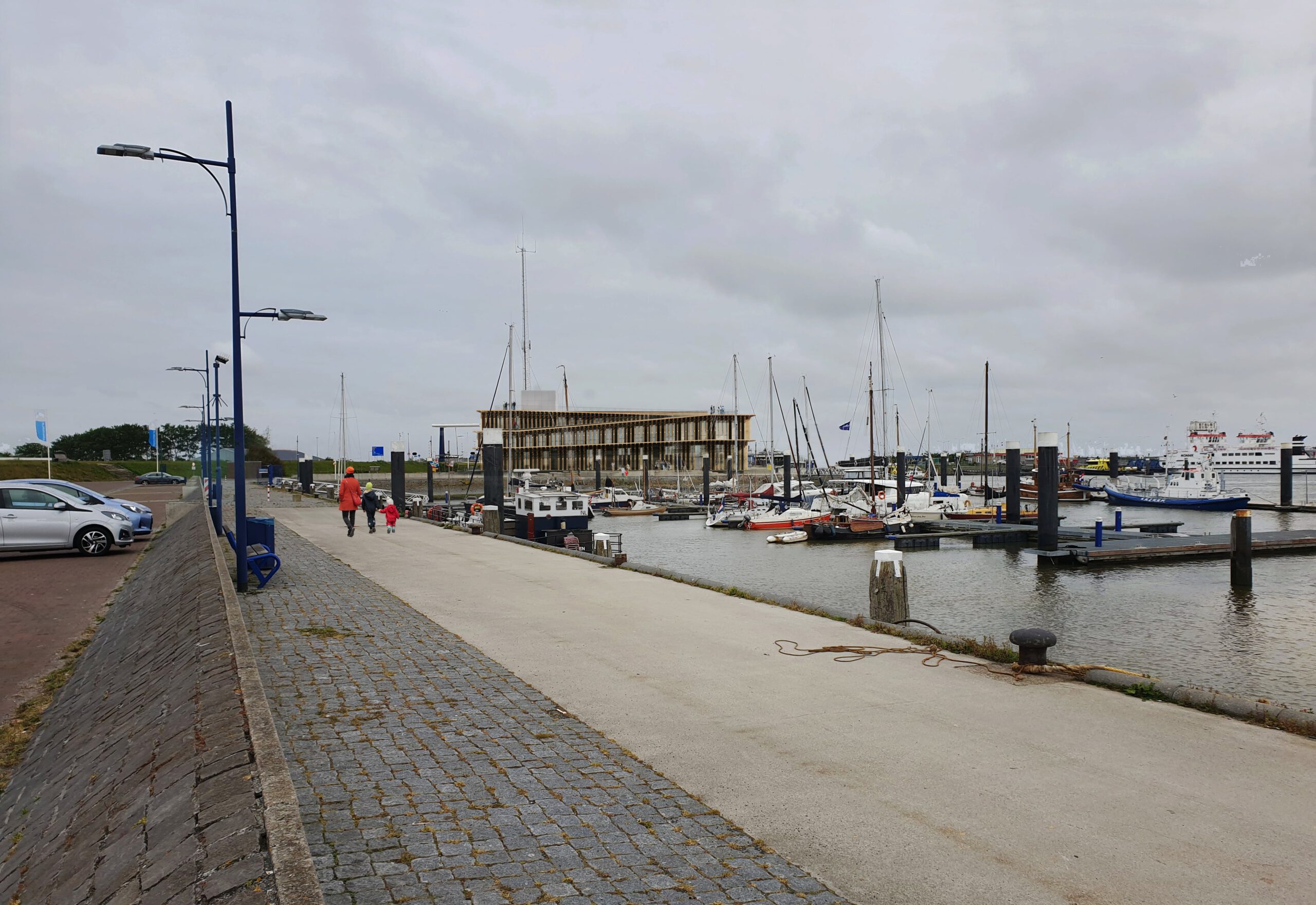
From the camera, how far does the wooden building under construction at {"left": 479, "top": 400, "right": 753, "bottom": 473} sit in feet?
358

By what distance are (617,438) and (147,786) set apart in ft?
378

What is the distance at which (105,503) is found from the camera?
938 inches

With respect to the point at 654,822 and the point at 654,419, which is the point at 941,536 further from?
the point at 654,419

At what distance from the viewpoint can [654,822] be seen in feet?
A: 15.8

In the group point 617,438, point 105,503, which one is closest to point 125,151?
point 105,503

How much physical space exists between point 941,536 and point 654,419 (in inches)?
3125

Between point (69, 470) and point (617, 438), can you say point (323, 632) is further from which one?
point (617, 438)

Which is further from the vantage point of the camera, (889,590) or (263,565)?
(263,565)

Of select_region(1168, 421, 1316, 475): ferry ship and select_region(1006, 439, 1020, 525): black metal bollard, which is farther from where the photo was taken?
select_region(1168, 421, 1316, 475): ferry ship

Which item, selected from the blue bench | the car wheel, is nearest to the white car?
the car wheel

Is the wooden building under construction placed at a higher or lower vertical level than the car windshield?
higher

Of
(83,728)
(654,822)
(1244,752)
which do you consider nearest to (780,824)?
(654,822)

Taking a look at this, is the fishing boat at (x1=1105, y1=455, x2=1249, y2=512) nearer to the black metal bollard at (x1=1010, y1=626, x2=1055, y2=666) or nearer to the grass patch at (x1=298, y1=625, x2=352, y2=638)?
the black metal bollard at (x1=1010, y1=626, x2=1055, y2=666)

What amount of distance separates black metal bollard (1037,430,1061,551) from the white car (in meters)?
30.2
